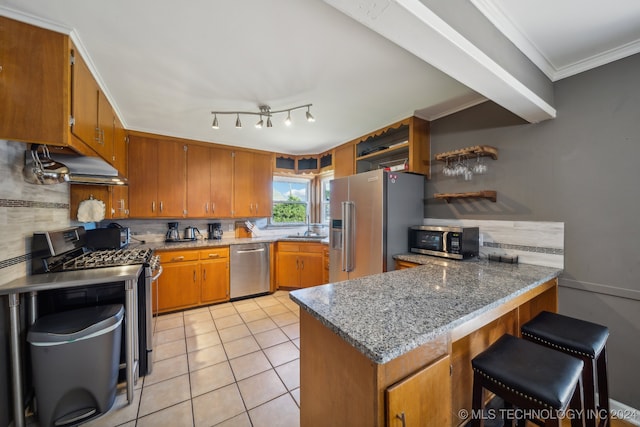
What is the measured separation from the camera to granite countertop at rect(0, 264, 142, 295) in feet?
4.69

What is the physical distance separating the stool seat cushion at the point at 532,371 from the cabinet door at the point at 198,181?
11.8 ft

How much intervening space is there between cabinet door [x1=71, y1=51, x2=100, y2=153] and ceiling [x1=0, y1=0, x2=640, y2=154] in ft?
0.43

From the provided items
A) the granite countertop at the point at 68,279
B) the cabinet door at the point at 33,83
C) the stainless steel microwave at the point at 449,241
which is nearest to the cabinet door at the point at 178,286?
the granite countertop at the point at 68,279

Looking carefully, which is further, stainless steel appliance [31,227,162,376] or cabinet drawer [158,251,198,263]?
cabinet drawer [158,251,198,263]

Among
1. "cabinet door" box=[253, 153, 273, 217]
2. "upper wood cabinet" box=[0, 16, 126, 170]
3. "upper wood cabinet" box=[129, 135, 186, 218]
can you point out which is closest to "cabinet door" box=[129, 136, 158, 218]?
"upper wood cabinet" box=[129, 135, 186, 218]

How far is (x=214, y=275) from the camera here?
3.39 metres

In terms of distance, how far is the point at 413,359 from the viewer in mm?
912

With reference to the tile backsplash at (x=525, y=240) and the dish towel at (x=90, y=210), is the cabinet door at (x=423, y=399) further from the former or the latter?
the dish towel at (x=90, y=210)

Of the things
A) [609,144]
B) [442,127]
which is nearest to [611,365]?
[609,144]

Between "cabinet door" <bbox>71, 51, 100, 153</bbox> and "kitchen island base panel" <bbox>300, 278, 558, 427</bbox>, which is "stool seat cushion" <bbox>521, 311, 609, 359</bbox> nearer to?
"kitchen island base panel" <bbox>300, 278, 558, 427</bbox>

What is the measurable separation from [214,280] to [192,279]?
281 millimetres

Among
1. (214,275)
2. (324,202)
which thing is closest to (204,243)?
(214,275)

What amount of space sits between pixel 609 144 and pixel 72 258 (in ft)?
14.0

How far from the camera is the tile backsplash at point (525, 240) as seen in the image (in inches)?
76.0
